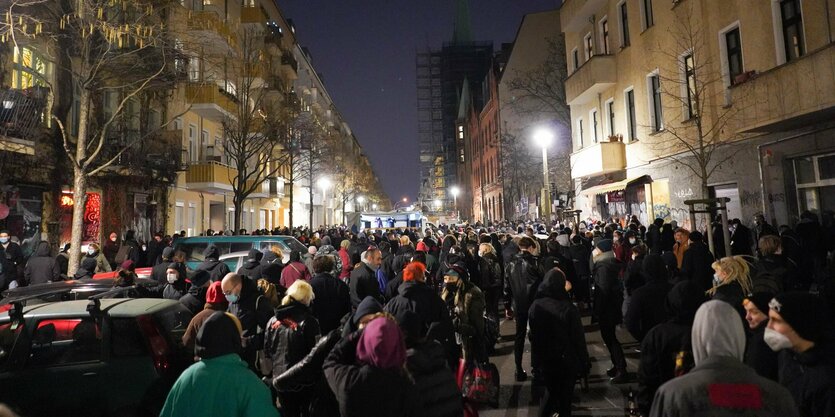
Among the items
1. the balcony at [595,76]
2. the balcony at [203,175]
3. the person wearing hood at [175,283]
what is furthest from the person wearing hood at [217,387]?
the balcony at [203,175]

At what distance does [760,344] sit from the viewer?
3.29m

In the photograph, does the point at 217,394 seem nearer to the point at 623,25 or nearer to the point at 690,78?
the point at 690,78

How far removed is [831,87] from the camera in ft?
33.4

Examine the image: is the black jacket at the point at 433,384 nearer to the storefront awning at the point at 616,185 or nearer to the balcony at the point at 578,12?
the storefront awning at the point at 616,185

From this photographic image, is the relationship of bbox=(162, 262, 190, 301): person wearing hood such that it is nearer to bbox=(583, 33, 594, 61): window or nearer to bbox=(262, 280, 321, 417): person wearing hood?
bbox=(262, 280, 321, 417): person wearing hood

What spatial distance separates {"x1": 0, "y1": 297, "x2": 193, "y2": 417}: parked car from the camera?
178 inches

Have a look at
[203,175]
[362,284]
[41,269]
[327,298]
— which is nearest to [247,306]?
[327,298]

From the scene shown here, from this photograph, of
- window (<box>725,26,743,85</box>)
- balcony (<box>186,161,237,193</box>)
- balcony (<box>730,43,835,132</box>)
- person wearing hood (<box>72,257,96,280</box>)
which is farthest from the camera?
balcony (<box>186,161,237,193</box>)

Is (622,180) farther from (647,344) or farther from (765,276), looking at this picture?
(647,344)

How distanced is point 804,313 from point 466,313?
3.73 metres

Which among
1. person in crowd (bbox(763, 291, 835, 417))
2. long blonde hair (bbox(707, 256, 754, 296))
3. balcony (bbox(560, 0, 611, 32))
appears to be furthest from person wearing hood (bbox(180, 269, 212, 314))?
balcony (bbox(560, 0, 611, 32))

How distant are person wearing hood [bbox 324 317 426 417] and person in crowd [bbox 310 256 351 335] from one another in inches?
145

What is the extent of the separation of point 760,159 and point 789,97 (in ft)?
9.72

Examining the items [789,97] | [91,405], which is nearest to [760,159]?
[789,97]
